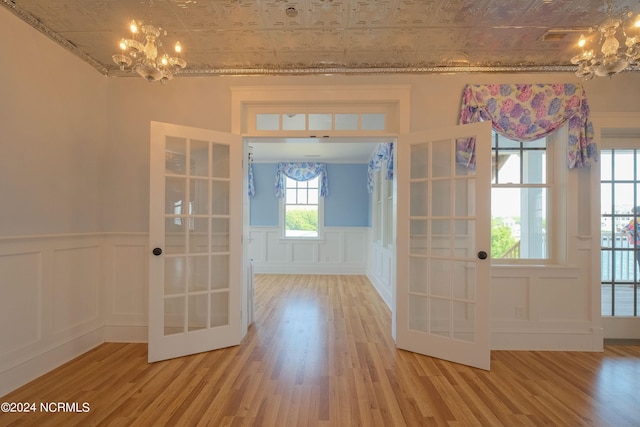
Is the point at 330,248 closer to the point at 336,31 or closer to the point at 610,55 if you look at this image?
the point at 336,31

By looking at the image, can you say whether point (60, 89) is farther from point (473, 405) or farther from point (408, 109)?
point (473, 405)

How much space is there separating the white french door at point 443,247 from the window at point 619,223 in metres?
1.68

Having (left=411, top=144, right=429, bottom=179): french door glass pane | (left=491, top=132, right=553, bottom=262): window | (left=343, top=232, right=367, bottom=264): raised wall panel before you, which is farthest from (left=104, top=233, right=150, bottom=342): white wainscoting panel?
(left=343, top=232, right=367, bottom=264): raised wall panel

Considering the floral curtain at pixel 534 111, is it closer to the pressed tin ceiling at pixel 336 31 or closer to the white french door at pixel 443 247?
the pressed tin ceiling at pixel 336 31

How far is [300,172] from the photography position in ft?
24.3

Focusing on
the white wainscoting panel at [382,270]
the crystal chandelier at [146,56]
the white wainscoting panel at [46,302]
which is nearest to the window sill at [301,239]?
the white wainscoting panel at [382,270]

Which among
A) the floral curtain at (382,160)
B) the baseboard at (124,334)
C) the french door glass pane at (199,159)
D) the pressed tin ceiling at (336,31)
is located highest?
the pressed tin ceiling at (336,31)

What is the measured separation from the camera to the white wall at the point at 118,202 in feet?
8.22

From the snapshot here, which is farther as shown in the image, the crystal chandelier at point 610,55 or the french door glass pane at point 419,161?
the french door glass pane at point 419,161

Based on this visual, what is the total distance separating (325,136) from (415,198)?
1.09m

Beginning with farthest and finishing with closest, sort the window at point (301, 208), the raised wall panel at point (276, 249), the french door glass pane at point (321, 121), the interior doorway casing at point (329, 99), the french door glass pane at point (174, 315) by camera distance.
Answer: the window at point (301, 208) < the raised wall panel at point (276, 249) < the french door glass pane at point (321, 121) < the interior doorway casing at point (329, 99) < the french door glass pane at point (174, 315)

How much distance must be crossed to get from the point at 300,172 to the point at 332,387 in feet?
18.5

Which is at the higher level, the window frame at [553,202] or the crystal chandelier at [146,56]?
the crystal chandelier at [146,56]

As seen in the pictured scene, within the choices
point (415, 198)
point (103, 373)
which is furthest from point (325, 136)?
point (103, 373)
